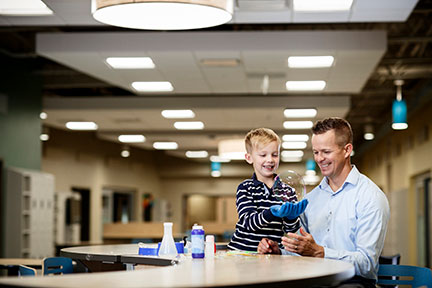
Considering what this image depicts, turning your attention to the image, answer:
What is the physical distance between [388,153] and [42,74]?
395 inches

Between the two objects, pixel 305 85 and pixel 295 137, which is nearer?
pixel 305 85

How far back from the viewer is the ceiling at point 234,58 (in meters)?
7.33

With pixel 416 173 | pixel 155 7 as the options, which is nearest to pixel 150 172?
pixel 416 173

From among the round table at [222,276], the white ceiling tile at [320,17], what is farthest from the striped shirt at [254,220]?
the white ceiling tile at [320,17]

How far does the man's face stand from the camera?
3814 mm

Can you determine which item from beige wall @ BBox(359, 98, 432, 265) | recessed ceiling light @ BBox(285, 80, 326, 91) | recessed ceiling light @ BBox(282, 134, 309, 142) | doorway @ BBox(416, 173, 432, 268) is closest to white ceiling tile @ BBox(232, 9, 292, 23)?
recessed ceiling light @ BBox(285, 80, 326, 91)

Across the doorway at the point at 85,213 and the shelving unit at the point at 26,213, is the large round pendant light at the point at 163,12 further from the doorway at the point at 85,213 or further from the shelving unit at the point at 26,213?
the doorway at the point at 85,213

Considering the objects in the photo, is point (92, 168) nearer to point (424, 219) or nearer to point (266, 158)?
point (424, 219)

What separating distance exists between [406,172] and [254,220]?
12535 mm

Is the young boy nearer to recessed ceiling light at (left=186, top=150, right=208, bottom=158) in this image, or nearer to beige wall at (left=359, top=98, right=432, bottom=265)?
beige wall at (left=359, top=98, right=432, bottom=265)

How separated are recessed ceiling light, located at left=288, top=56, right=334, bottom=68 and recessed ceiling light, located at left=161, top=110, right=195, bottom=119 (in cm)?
374

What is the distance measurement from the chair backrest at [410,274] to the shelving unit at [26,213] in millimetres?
7954

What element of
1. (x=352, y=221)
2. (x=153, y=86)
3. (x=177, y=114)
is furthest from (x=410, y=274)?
(x=177, y=114)

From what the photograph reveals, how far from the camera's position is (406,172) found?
1564 cm
